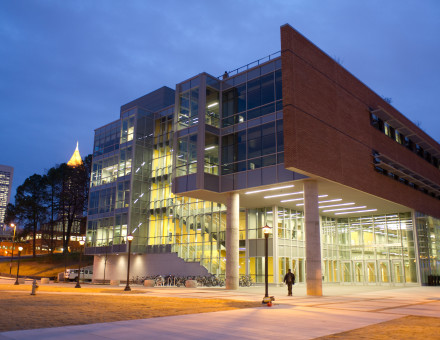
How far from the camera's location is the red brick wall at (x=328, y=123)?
25.8 meters

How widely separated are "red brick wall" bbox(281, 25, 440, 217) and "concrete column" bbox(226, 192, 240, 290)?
8384 mm

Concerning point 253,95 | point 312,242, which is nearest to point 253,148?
point 253,95

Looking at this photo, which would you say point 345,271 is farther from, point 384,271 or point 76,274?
point 76,274

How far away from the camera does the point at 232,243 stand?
3153 centimetres

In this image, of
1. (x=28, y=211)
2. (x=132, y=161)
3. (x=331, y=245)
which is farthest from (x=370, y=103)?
(x=28, y=211)

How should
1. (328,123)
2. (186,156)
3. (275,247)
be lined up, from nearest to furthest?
(328,123) → (186,156) → (275,247)

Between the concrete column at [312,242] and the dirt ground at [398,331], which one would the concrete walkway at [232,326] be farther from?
the concrete column at [312,242]

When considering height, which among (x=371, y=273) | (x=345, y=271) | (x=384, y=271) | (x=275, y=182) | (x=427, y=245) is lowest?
(x=371, y=273)

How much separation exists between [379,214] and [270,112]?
19.2 m

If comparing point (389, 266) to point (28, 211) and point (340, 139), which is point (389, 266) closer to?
point (340, 139)

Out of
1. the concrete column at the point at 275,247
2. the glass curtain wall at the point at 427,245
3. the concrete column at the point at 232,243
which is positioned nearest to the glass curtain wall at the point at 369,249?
the glass curtain wall at the point at 427,245

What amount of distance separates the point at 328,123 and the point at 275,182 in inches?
222

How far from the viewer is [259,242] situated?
37.0 m

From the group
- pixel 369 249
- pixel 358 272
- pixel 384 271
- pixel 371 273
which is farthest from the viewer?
pixel 358 272
